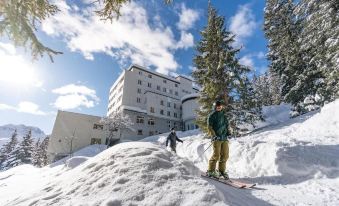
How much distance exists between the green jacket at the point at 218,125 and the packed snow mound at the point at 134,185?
166cm

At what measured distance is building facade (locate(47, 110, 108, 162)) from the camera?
4406 cm

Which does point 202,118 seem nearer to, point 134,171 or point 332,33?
point 332,33

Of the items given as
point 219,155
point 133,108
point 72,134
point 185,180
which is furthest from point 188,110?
point 185,180

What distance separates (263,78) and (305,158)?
5141 centimetres

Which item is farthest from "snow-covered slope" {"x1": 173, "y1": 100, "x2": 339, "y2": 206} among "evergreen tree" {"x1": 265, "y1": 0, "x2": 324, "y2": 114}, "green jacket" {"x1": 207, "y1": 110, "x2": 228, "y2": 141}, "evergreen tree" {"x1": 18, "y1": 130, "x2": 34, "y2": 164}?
"evergreen tree" {"x1": 18, "y1": 130, "x2": 34, "y2": 164}

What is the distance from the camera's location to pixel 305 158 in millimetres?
8320

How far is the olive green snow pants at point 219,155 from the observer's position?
7.12 meters

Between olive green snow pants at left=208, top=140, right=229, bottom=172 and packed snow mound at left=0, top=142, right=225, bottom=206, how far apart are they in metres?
1.34

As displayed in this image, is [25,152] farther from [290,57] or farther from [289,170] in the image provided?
[289,170]

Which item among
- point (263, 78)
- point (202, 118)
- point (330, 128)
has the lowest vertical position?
point (330, 128)

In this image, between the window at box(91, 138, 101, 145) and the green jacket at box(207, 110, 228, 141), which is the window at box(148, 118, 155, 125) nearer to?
the window at box(91, 138, 101, 145)

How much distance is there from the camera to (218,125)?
7.29 m

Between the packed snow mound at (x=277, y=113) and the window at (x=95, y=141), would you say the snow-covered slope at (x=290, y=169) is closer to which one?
the packed snow mound at (x=277, y=113)

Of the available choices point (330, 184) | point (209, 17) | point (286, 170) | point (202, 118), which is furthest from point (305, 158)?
point (209, 17)
